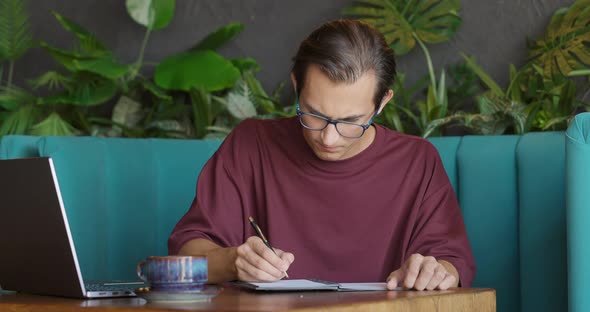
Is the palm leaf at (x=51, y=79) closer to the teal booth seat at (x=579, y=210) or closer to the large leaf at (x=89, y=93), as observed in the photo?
the large leaf at (x=89, y=93)

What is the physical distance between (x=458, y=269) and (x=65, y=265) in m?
1.04

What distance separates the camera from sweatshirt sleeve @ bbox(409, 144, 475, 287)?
2.34 meters

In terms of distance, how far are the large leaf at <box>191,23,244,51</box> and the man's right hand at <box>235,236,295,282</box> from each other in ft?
8.00

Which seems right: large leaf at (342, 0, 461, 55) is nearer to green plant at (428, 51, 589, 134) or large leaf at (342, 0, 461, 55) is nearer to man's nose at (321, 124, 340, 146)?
green plant at (428, 51, 589, 134)

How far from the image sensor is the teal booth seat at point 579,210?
2.28 m

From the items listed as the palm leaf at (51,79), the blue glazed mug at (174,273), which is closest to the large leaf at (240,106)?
the palm leaf at (51,79)

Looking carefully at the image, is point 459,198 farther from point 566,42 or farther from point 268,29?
point 268,29

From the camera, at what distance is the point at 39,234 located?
1.74m

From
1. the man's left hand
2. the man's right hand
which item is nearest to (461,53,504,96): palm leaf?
the man's left hand

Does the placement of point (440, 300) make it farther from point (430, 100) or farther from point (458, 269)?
point (430, 100)

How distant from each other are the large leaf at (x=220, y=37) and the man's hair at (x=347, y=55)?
1.88m

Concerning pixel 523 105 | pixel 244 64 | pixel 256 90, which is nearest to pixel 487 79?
pixel 523 105

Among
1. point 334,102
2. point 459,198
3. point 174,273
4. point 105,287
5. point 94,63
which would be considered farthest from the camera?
point 94,63

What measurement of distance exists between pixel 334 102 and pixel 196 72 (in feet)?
6.83
